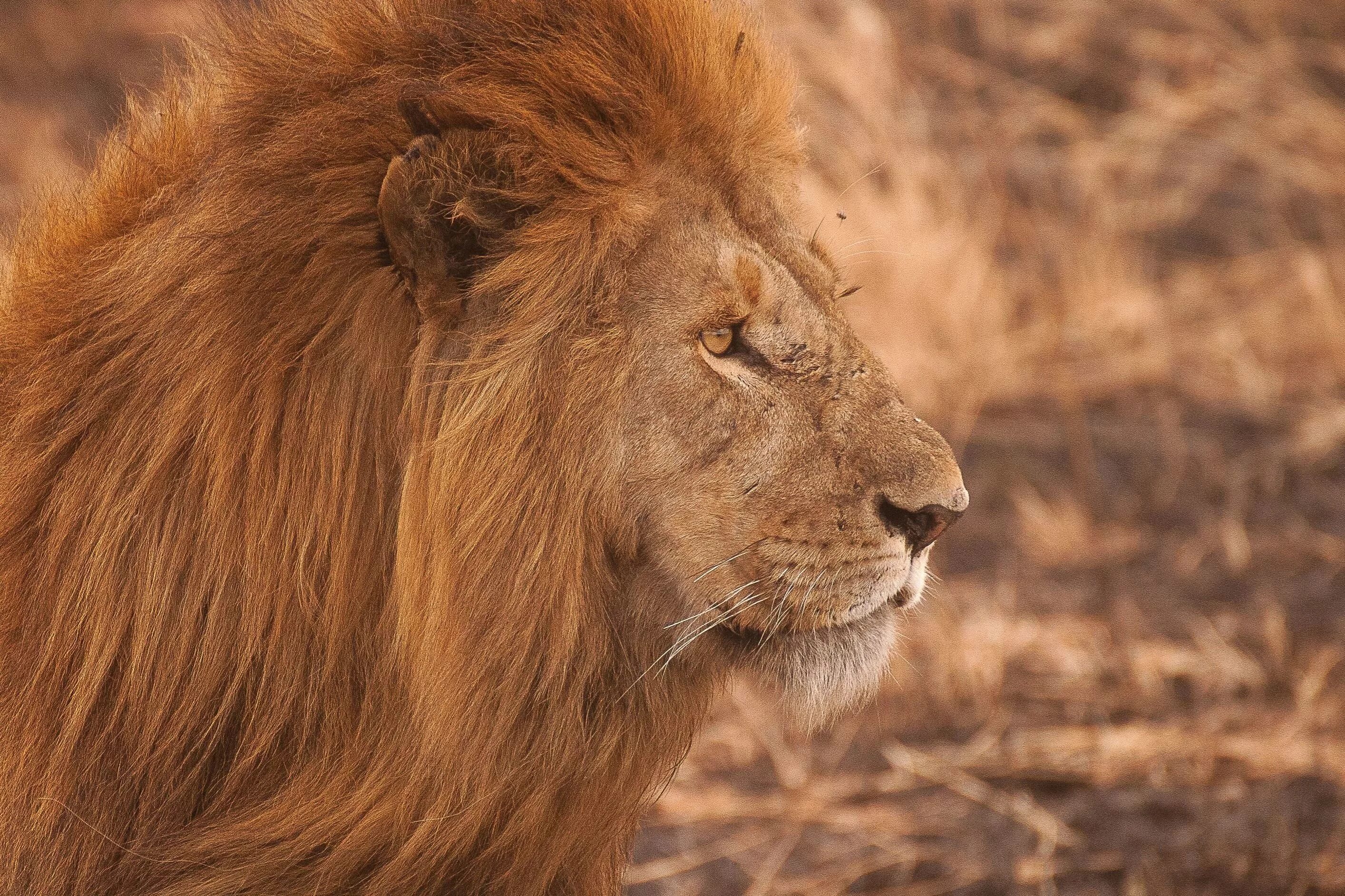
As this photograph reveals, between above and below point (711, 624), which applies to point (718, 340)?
above

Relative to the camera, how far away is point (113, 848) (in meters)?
1.91

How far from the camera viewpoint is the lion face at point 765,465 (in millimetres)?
1976

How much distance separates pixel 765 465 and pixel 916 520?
0.79 feet

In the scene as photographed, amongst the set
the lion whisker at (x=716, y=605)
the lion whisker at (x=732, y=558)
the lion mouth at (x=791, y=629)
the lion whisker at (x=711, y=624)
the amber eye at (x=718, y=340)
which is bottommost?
the lion mouth at (x=791, y=629)

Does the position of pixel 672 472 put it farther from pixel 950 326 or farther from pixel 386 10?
pixel 950 326

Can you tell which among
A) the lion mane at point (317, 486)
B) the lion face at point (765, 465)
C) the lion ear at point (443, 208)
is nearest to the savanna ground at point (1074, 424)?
the lion mane at point (317, 486)

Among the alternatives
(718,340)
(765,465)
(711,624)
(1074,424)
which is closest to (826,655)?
(711,624)

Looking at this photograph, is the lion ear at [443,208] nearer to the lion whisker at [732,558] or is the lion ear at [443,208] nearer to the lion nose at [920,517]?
the lion whisker at [732,558]

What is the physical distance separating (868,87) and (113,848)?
194 inches

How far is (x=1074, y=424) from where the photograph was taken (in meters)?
5.27

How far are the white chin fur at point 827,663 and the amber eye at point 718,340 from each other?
17.3 inches

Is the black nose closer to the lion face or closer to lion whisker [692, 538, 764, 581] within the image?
the lion face

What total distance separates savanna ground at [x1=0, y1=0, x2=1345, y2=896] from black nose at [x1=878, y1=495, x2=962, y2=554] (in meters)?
1.33

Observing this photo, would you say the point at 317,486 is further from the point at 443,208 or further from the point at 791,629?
the point at 791,629
